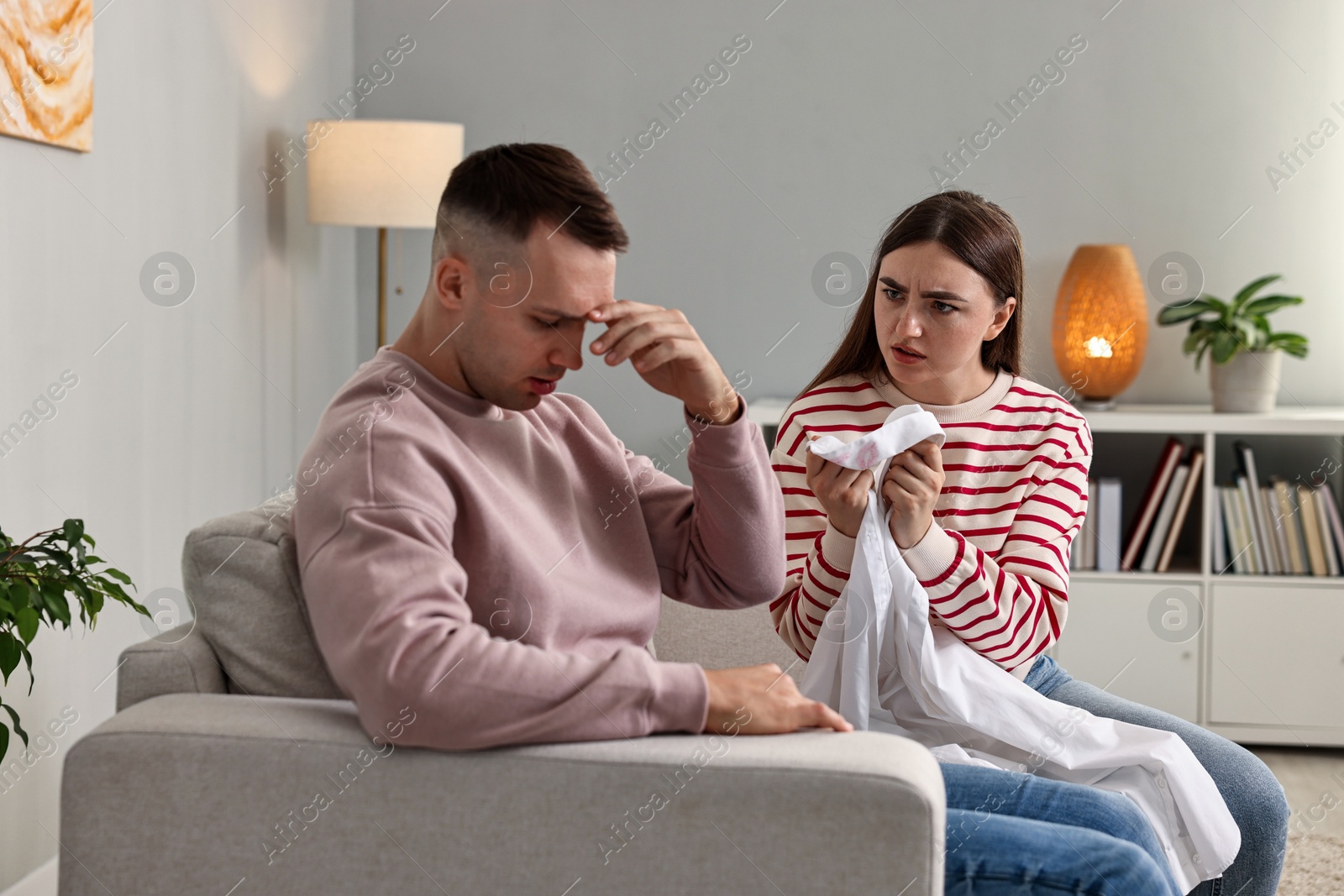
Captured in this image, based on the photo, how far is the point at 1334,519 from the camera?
312cm

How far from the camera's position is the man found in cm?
104

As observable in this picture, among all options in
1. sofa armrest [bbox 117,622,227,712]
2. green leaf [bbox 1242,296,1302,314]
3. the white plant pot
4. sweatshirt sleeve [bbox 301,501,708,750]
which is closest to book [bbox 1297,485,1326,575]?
the white plant pot

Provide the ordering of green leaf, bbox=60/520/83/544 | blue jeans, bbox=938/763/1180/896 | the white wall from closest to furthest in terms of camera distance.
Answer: blue jeans, bbox=938/763/1180/896 < green leaf, bbox=60/520/83/544 < the white wall

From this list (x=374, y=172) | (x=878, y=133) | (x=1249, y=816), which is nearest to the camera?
(x=1249, y=816)

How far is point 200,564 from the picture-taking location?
1.25m

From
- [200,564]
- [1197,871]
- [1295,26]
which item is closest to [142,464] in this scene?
[200,564]

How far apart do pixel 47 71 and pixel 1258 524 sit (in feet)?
9.53

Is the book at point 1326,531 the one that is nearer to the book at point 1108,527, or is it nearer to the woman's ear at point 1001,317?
the book at point 1108,527

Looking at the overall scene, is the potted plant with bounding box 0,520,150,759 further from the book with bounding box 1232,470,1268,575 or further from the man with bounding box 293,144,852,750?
the book with bounding box 1232,470,1268,575

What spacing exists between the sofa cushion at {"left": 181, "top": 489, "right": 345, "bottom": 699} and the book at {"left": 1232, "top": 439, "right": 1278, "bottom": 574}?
8.68ft

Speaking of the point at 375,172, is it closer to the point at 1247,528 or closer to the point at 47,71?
the point at 47,71

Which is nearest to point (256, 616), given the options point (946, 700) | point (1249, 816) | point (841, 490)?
point (841, 490)

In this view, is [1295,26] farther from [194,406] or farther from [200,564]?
[200,564]

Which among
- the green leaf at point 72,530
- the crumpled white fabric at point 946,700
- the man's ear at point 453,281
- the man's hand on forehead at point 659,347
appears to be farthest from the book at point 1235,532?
the green leaf at point 72,530
